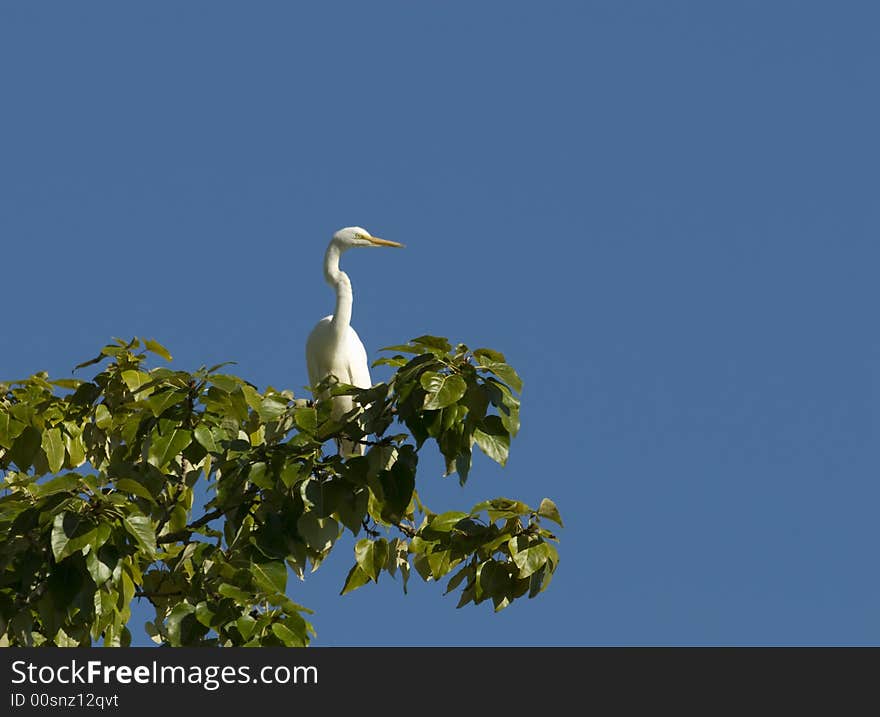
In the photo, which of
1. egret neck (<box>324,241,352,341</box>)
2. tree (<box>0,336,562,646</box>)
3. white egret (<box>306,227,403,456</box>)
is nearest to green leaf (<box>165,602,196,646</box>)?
tree (<box>0,336,562,646</box>)

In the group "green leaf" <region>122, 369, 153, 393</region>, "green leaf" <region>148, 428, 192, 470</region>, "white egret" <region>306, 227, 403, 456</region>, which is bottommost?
"green leaf" <region>148, 428, 192, 470</region>

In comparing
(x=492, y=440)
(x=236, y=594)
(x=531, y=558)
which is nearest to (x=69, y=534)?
(x=236, y=594)

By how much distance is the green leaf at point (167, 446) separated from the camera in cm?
1056

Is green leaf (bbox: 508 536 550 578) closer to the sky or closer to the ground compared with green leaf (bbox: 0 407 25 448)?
closer to the ground

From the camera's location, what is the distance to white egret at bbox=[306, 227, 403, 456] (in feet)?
47.0

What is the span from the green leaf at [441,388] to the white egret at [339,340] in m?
4.12

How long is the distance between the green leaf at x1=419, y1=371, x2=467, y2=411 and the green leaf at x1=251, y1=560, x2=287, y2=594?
1050 millimetres

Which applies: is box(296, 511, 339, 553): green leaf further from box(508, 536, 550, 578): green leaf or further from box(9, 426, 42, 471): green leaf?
box(9, 426, 42, 471): green leaf

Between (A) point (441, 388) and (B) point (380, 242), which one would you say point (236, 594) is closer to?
(A) point (441, 388)

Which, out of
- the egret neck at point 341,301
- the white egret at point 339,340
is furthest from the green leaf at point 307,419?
the egret neck at point 341,301

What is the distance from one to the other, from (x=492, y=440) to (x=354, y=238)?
16.3 ft

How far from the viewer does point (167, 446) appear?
10.6 metres

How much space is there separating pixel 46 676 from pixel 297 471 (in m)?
1.59

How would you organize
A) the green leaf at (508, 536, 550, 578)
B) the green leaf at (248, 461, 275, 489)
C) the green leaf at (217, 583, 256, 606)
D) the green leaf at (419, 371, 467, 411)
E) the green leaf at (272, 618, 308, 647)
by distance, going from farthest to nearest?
the green leaf at (248, 461, 275, 489)
the green leaf at (508, 536, 550, 578)
the green leaf at (217, 583, 256, 606)
the green leaf at (272, 618, 308, 647)
the green leaf at (419, 371, 467, 411)
